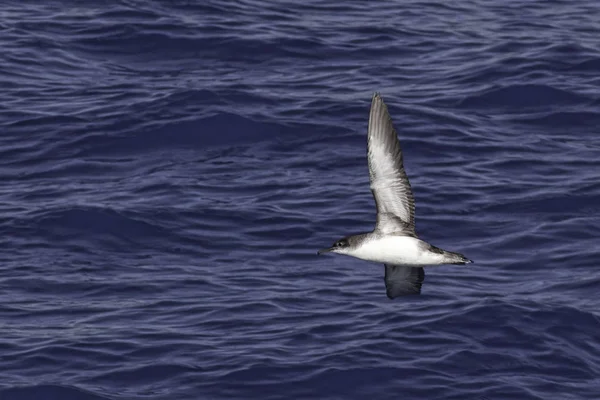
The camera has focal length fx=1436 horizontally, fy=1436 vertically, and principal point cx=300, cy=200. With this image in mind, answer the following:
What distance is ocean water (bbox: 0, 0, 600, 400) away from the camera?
1648cm

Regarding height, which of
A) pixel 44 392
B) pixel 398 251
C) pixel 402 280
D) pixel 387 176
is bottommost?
pixel 44 392

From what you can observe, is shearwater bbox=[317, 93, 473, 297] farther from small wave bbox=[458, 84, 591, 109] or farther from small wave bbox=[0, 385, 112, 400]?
small wave bbox=[458, 84, 591, 109]

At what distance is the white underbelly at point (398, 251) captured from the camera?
13.2m

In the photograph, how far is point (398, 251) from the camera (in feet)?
43.6

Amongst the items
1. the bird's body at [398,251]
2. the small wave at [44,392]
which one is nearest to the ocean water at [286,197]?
the small wave at [44,392]

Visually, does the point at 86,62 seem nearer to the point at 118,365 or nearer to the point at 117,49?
the point at 117,49

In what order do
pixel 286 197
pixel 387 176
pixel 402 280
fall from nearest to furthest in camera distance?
1. pixel 387 176
2. pixel 402 280
3. pixel 286 197

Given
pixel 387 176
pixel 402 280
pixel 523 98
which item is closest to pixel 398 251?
pixel 387 176

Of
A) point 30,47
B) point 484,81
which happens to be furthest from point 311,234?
point 30,47

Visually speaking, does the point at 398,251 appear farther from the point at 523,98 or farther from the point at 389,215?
the point at 523,98

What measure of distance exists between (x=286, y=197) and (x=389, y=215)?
606 cm

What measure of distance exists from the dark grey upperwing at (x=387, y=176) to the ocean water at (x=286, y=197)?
3030 millimetres

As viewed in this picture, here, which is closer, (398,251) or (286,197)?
(398,251)

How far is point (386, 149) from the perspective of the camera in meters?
13.4
